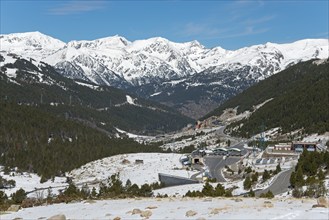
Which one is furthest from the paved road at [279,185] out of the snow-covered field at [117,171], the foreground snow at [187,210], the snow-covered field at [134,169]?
the foreground snow at [187,210]

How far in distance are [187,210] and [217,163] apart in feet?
376

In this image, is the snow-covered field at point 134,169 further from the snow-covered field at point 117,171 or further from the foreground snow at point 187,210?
the foreground snow at point 187,210

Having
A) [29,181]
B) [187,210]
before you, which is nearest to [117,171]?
[29,181]

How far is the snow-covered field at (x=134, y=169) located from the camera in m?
123

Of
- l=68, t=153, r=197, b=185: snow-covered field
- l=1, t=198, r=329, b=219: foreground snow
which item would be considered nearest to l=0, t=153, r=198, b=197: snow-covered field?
l=68, t=153, r=197, b=185: snow-covered field

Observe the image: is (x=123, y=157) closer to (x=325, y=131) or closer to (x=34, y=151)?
(x=34, y=151)

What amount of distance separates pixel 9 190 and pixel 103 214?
115707mm

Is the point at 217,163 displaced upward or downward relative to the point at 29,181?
upward

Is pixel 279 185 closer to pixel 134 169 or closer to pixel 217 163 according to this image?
pixel 217 163

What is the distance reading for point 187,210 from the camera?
88.8 feet

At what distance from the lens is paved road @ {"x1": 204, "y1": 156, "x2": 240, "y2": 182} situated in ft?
392

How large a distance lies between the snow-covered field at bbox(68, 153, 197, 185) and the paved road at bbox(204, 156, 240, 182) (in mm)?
6816

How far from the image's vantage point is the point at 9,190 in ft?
440

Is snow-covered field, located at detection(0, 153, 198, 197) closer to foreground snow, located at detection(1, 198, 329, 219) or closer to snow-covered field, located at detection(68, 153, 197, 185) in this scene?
snow-covered field, located at detection(68, 153, 197, 185)
